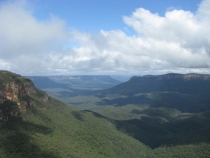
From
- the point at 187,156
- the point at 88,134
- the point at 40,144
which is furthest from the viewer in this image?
the point at 88,134

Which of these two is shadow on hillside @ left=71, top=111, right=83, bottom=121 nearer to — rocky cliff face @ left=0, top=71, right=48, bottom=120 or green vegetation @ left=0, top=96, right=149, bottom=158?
green vegetation @ left=0, top=96, right=149, bottom=158

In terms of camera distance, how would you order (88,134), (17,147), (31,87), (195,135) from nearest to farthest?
(17,147) → (88,134) → (31,87) → (195,135)

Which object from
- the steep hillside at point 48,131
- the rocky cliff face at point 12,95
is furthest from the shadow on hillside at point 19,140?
the rocky cliff face at point 12,95

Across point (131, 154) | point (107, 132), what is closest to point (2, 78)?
point (107, 132)

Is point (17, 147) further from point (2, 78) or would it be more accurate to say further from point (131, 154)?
point (131, 154)

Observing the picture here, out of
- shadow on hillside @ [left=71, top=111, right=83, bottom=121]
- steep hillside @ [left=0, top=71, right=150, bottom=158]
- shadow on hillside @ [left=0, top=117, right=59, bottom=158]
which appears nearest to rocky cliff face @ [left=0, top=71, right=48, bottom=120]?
steep hillside @ [left=0, top=71, right=150, bottom=158]

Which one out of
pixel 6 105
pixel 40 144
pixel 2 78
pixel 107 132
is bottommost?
pixel 107 132
